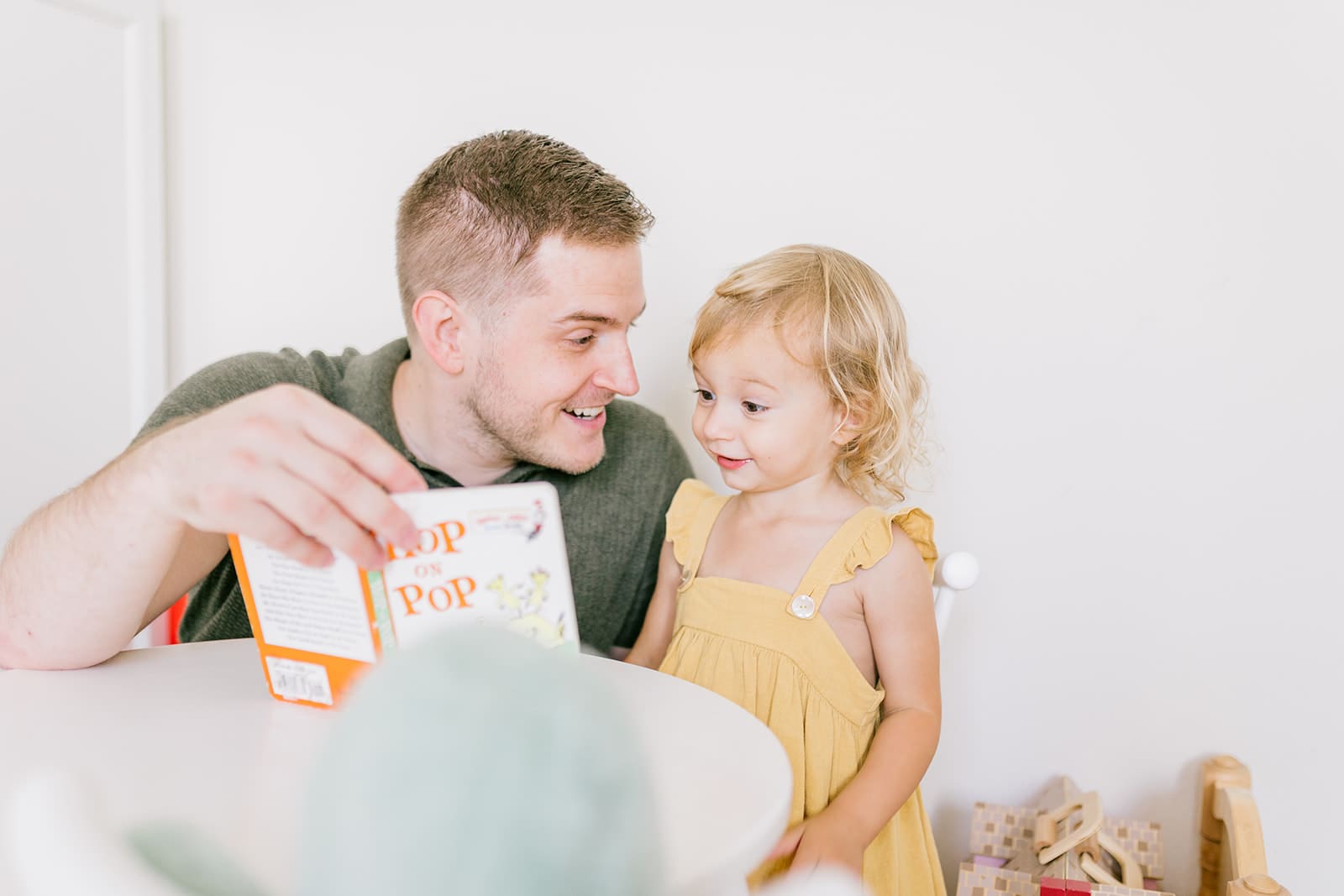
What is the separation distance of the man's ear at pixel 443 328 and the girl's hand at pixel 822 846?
0.71 m

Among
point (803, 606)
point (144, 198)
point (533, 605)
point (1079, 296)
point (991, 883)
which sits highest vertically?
point (144, 198)

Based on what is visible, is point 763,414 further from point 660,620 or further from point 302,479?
point 302,479

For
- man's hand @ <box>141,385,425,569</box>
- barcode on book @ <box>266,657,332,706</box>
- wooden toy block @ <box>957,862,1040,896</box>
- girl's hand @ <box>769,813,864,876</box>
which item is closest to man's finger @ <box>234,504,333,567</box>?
man's hand @ <box>141,385,425,569</box>

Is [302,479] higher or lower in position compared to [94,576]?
higher

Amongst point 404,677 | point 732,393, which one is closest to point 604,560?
point 732,393

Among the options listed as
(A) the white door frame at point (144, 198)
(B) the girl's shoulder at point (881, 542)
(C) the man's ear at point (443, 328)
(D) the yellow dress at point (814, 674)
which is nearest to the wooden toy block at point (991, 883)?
(D) the yellow dress at point (814, 674)

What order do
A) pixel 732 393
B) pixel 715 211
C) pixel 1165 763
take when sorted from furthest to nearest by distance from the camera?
pixel 715 211 < pixel 1165 763 < pixel 732 393

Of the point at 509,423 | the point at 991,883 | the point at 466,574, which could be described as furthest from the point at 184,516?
the point at 991,883

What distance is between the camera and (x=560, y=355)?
1269 millimetres

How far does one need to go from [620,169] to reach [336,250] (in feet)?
1.97

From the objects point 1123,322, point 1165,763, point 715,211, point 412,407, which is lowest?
point 1165,763

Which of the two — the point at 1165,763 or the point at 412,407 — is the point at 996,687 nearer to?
the point at 1165,763

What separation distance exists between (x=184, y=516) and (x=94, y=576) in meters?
0.14

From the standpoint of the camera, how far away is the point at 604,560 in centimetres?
137
